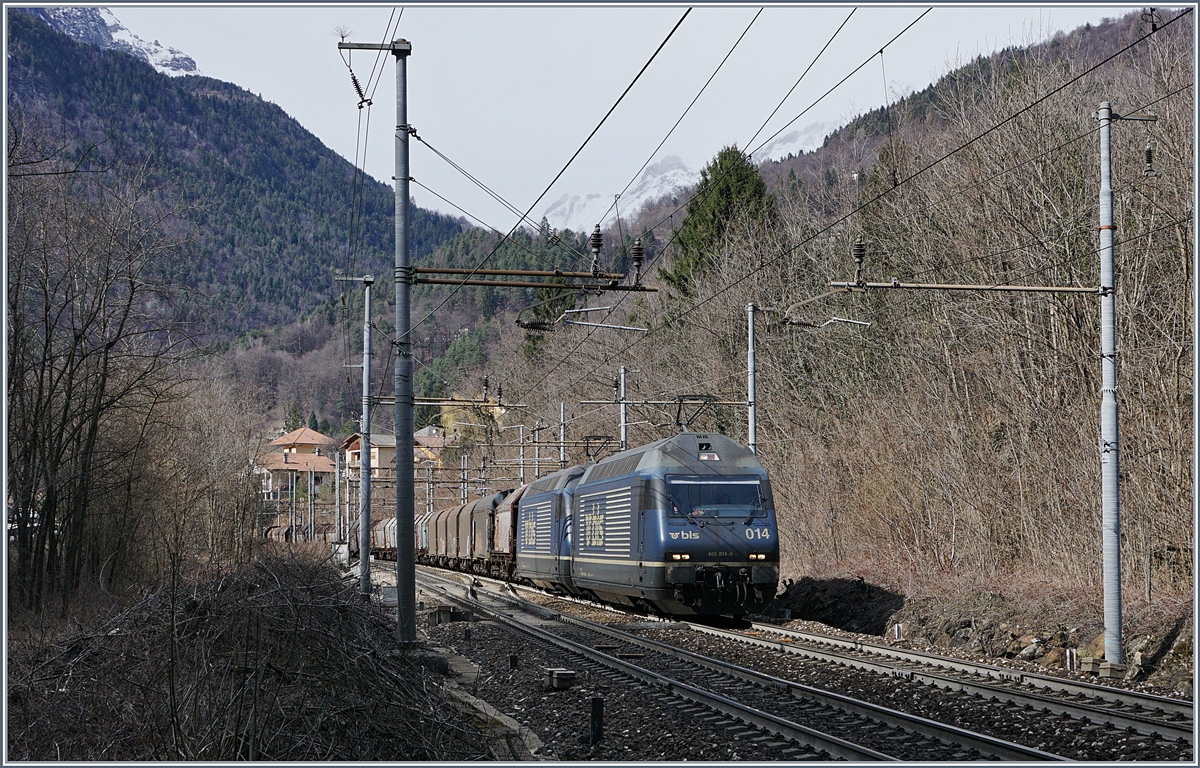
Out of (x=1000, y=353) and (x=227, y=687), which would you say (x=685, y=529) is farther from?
(x=227, y=687)

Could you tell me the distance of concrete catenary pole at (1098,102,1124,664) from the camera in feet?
45.5

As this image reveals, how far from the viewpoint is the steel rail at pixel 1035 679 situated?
10.9 meters

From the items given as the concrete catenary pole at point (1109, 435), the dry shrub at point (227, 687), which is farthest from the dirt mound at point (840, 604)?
the dry shrub at point (227, 687)

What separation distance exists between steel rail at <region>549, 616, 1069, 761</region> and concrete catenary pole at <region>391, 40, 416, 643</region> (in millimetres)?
4091

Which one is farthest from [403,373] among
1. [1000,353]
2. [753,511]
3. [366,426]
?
[366,426]

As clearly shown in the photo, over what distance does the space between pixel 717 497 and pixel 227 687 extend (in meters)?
12.2

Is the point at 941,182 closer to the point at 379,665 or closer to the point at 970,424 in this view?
the point at 970,424

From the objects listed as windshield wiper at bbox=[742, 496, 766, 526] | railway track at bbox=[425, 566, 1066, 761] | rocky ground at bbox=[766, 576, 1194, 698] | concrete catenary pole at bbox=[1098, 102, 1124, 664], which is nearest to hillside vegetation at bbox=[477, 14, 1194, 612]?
rocky ground at bbox=[766, 576, 1194, 698]

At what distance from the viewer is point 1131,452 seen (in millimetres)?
17531

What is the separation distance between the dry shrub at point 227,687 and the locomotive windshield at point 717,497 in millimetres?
8981

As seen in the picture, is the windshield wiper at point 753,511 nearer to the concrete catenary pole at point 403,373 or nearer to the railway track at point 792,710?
the railway track at point 792,710

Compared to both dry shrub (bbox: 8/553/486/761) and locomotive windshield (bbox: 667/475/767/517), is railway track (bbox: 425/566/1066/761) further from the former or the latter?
dry shrub (bbox: 8/553/486/761)

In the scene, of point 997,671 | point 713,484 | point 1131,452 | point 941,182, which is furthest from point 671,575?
point 941,182

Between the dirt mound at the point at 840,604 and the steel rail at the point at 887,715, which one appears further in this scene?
the dirt mound at the point at 840,604
